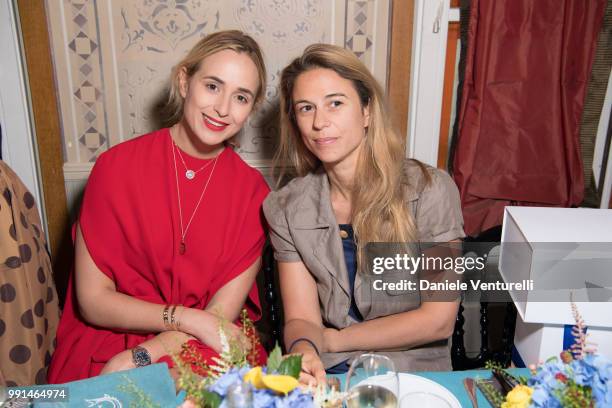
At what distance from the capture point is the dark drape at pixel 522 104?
77.5 inches

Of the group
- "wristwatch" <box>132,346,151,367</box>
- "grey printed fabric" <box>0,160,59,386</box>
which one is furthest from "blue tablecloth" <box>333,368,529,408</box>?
"grey printed fabric" <box>0,160,59,386</box>

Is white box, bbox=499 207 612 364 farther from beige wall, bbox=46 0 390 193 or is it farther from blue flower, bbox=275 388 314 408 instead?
beige wall, bbox=46 0 390 193

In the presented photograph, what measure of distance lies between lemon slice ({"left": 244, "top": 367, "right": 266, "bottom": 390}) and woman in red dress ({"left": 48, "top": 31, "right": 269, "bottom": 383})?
0.87 m

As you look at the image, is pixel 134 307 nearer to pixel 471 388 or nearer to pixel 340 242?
pixel 340 242

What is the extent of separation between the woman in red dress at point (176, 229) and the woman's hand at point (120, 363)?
0.08 m

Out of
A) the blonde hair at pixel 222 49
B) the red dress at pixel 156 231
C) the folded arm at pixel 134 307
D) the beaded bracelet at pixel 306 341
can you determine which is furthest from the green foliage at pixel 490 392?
the blonde hair at pixel 222 49

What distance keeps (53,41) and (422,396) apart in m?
1.80

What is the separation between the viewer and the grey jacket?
1.61m

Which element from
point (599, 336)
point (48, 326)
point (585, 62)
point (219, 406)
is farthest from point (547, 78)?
point (48, 326)

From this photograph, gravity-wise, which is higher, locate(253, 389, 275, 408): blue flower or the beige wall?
the beige wall

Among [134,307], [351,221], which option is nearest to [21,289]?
[134,307]

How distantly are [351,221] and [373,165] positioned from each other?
0.61 ft

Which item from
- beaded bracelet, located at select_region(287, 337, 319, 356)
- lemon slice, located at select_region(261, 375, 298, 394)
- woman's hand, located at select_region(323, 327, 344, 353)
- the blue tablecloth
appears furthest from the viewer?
woman's hand, located at select_region(323, 327, 344, 353)

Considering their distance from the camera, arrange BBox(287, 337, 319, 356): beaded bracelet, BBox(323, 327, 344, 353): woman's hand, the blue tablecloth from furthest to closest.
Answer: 1. BBox(323, 327, 344, 353): woman's hand
2. BBox(287, 337, 319, 356): beaded bracelet
3. the blue tablecloth
